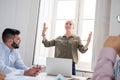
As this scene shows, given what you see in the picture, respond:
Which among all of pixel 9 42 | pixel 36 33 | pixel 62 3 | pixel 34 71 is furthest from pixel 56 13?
pixel 34 71

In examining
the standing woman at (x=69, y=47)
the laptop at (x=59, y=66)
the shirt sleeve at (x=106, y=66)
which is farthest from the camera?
the standing woman at (x=69, y=47)

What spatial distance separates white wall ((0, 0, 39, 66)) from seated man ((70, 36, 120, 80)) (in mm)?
3664

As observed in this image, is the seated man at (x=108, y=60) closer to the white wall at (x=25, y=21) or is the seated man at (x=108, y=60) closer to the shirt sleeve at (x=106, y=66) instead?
the shirt sleeve at (x=106, y=66)

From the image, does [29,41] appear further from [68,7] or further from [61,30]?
[68,7]

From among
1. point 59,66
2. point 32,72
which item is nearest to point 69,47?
point 59,66

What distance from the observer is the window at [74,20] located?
4176mm

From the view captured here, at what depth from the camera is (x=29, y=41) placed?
432cm

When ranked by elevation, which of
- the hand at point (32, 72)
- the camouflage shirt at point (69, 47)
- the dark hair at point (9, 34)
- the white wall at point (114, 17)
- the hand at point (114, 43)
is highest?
the white wall at point (114, 17)

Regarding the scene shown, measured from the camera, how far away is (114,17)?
3.60 m

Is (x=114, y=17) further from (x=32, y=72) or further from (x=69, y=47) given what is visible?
(x=32, y=72)

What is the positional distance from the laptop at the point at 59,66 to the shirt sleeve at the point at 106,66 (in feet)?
5.54

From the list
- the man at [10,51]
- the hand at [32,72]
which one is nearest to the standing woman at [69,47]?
the man at [10,51]

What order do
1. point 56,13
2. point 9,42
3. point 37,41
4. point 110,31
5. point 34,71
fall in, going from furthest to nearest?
point 56,13, point 37,41, point 110,31, point 9,42, point 34,71

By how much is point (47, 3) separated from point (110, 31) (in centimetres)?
163
